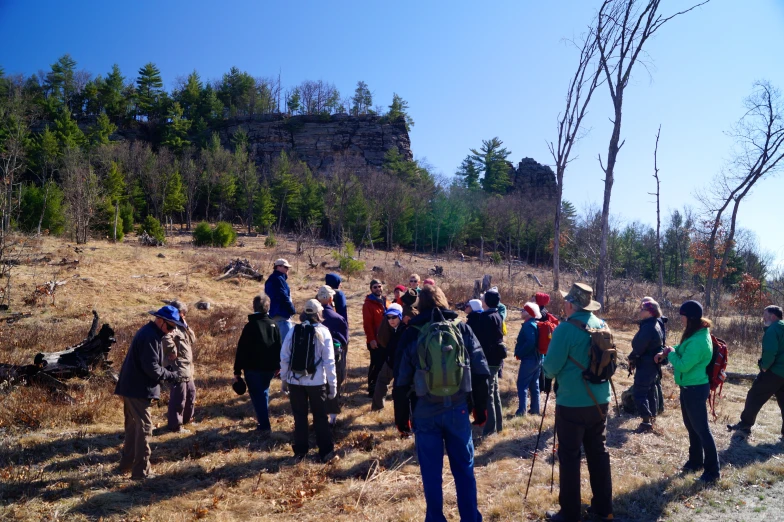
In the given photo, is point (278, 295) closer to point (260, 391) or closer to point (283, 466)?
point (260, 391)

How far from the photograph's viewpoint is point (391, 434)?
20.1ft

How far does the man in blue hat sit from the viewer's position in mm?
4613

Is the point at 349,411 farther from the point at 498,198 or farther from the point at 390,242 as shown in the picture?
the point at 498,198

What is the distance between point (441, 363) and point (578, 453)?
1496mm

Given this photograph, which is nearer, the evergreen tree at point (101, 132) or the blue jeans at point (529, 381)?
the blue jeans at point (529, 381)

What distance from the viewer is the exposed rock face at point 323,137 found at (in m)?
64.4

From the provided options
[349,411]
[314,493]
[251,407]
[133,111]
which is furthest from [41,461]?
[133,111]

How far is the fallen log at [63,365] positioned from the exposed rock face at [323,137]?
57.3 m

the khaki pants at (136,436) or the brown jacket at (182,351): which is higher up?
the brown jacket at (182,351)

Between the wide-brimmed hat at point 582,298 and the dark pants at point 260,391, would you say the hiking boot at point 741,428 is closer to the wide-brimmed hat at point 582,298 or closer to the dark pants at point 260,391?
the wide-brimmed hat at point 582,298

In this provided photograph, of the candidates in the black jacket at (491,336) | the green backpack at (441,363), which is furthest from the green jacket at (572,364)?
the black jacket at (491,336)

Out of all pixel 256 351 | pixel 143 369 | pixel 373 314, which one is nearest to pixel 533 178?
pixel 373 314

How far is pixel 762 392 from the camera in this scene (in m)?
6.36

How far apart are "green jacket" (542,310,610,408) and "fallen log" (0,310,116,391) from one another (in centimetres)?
690
